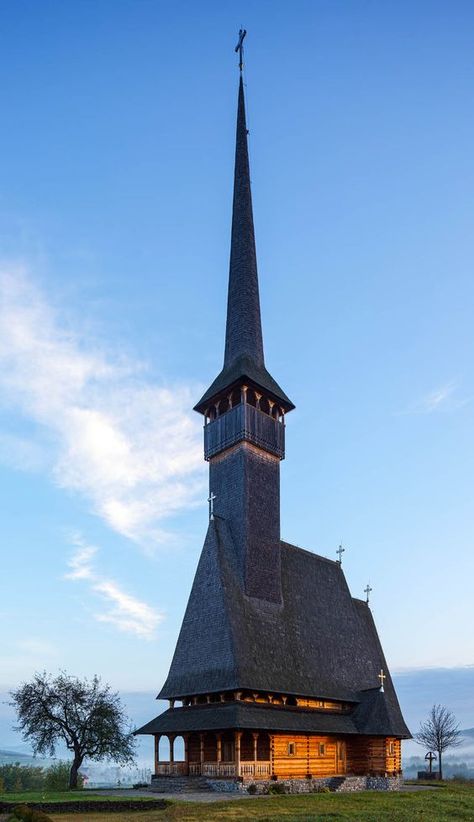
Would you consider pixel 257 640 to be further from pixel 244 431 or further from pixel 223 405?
pixel 223 405

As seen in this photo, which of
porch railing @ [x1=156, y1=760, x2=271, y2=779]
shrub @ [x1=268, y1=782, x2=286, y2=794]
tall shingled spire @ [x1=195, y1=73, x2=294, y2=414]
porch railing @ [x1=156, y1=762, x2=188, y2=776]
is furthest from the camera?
tall shingled spire @ [x1=195, y1=73, x2=294, y2=414]

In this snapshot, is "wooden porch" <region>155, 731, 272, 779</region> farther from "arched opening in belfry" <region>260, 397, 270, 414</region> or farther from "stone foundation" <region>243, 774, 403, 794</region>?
"arched opening in belfry" <region>260, 397, 270, 414</region>

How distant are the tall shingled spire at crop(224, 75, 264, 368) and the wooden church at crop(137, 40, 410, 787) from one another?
10 cm

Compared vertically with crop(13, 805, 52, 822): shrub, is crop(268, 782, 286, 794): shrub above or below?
below

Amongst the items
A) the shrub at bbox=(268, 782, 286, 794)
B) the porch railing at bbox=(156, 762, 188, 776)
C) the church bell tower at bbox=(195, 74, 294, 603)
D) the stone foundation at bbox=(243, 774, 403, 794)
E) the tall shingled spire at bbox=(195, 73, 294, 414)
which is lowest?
the stone foundation at bbox=(243, 774, 403, 794)

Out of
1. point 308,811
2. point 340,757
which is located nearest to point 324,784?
point 340,757

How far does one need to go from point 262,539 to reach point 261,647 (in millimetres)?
6311

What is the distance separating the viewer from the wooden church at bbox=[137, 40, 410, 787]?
32531 mm

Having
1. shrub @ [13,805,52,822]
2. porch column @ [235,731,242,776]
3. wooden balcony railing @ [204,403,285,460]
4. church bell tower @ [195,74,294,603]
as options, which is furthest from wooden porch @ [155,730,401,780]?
wooden balcony railing @ [204,403,285,460]

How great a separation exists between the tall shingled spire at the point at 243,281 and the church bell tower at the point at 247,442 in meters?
0.07

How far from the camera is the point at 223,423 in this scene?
41062 mm

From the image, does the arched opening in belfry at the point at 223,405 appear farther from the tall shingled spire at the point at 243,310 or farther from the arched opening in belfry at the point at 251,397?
the arched opening in belfry at the point at 251,397

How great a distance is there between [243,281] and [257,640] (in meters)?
23.9

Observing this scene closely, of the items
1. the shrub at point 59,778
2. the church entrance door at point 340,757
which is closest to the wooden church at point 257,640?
the church entrance door at point 340,757
